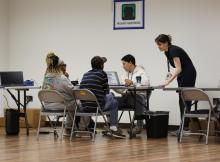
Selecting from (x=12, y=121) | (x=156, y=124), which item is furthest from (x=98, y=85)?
(x=12, y=121)

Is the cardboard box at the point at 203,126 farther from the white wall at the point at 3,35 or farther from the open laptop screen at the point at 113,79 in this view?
the white wall at the point at 3,35

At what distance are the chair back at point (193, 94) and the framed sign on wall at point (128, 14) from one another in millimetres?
2577

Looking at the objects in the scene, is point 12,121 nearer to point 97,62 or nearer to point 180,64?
point 97,62

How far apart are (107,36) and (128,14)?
57 centimetres

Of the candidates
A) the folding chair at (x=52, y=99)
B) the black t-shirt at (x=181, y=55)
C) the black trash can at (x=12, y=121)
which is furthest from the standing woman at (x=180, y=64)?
the black trash can at (x=12, y=121)

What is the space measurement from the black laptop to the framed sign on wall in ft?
6.68

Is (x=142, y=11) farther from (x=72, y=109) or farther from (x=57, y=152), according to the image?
(x=57, y=152)

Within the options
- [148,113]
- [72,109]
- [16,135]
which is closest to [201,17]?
[148,113]

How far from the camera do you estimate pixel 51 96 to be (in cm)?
702

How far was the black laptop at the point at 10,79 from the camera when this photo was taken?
8.09 metres

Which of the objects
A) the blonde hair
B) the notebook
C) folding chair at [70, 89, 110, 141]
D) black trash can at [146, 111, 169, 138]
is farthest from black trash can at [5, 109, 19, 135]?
black trash can at [146, 111, 169, 138]

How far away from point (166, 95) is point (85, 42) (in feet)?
6.06

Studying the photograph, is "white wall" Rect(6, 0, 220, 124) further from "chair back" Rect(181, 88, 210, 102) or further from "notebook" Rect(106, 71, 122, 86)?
"chair back" Rect(181, 88, 210, 102)

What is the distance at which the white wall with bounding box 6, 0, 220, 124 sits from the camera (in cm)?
848
